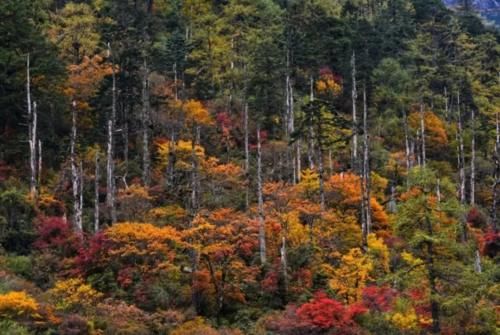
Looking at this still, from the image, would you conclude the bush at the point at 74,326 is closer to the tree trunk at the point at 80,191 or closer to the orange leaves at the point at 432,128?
the tree trunk at the point at 80,191

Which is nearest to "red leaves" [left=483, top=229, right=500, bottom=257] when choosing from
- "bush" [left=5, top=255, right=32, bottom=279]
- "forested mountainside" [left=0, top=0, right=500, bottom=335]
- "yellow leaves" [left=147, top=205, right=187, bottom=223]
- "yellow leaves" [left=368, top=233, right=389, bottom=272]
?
"forested mountainside" [left=0, top=0, right=500, bottom=335]

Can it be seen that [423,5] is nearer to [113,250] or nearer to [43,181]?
[43,181]

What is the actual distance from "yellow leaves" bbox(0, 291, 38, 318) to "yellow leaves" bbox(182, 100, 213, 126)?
24503 millimetres

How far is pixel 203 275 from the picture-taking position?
2869cm

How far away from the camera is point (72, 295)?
82.6ft

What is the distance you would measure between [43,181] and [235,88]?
68.6ft

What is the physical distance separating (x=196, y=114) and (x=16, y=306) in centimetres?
2616

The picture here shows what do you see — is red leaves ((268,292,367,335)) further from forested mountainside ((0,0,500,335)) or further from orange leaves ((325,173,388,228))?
orange leaves ((325,173,388,228))

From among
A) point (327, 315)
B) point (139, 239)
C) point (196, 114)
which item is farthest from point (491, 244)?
point (196, 114)

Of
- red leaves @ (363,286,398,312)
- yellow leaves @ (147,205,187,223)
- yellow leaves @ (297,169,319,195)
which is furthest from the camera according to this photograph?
yellow leaves @ (297,169,319,195)

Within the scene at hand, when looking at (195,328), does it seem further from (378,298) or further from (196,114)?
(196,114)

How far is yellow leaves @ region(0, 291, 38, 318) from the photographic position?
22.2 meters

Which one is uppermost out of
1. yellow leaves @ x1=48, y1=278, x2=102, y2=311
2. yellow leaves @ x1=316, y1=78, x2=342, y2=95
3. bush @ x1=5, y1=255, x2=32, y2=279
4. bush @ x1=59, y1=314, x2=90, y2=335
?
yellow leaves @ x1=316, y1=78, x2=342, y2=95

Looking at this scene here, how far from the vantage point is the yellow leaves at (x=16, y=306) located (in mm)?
22172
